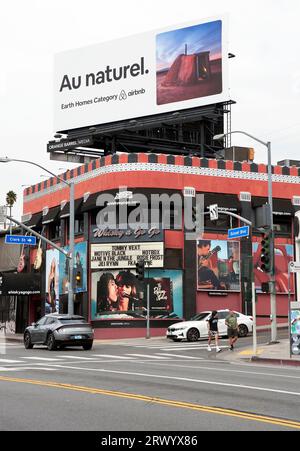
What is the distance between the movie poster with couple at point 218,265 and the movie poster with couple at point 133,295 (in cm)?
155

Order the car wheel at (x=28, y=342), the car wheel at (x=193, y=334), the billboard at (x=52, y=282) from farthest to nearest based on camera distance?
the billboard at (x=52, y=282), the car wheel at (x=193, y=334), the car wheel at (x=28, y=342)

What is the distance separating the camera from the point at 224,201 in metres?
39.8

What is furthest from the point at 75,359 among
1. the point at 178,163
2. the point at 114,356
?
the point at 178,163

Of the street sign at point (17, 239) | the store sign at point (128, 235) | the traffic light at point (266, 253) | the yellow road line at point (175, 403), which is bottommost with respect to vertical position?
the yellow road line at point (175, 403)

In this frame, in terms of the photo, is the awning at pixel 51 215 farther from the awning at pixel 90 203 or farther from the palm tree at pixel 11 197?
the palm tree at pixel 11 197

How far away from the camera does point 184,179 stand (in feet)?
128

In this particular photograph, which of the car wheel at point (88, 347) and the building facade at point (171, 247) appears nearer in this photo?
the car wheel at point (88, 347)

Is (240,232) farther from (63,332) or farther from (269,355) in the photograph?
(63,332)

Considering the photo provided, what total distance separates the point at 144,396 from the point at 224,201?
28585mm

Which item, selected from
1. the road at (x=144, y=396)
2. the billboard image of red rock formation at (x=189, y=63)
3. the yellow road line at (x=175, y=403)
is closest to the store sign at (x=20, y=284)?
the billboard image of red rock formation at (x=189, y=63)

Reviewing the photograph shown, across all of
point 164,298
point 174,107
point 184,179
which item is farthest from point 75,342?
point 174,107

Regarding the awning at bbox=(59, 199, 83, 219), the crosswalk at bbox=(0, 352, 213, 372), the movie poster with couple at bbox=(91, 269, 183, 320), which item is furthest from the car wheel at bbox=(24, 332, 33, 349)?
the awning at bbox=(59, 199, 83, 219)

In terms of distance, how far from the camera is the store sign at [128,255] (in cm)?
3759

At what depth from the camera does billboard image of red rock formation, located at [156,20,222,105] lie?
42.8 metres
